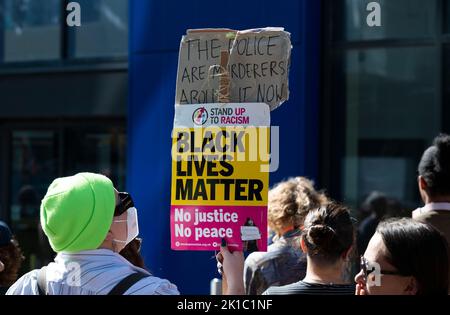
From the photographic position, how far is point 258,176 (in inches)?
121

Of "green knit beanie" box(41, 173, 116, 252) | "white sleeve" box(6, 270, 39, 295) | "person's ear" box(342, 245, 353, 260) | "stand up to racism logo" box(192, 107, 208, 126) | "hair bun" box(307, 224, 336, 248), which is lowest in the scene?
"white sleeve" box(6, 270, 39, 295)

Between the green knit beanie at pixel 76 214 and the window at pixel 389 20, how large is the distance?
150 inches

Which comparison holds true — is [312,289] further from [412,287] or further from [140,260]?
[140,260]

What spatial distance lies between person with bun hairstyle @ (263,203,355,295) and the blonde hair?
3.07ft

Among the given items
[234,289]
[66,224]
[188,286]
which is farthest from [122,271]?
[188,286]

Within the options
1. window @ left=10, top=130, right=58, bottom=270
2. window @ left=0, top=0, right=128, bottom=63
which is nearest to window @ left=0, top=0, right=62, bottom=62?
window @ left=0, top=0, right=128, bottom=63

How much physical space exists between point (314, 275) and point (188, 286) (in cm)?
342

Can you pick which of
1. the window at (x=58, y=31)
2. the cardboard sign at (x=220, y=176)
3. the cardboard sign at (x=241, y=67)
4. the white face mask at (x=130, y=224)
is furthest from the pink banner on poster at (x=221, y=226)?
the window at (x=58, y=31)

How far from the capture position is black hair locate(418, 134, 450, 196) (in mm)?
4043

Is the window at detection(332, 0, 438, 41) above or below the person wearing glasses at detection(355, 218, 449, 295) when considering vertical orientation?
above

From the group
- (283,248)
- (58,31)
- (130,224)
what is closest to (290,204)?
(283,248)

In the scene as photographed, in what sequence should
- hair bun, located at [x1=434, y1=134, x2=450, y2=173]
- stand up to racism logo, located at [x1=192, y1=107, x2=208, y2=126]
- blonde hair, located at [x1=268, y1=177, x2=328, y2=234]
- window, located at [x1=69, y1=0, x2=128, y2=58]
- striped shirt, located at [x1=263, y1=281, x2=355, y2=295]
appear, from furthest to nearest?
window, located at [x1=69, y1=0, x2=128, y2=58], blonde hair, located at [x1=268, y1=177, x2=328, y2=234], hair bun, located at [x1=434, y1=134, x2=450, y2=173], stand up to racism logo, located at [x1=192, y1=107, x2=208, y2=126], striped shirt, located at [x1=263, y1=281, x2=355, y2=295]

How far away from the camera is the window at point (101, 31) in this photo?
7.30m

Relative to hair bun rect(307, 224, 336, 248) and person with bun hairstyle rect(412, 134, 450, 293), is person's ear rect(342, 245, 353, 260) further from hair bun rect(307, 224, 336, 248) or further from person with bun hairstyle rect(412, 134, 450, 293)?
person with bun hairstyle rect(412, 134, 450, 293)
